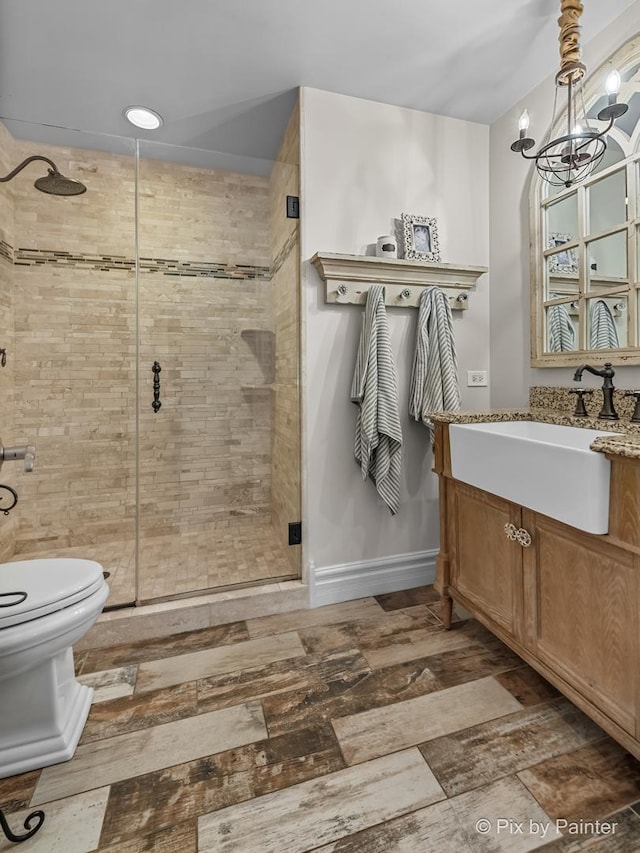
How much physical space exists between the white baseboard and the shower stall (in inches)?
7.1

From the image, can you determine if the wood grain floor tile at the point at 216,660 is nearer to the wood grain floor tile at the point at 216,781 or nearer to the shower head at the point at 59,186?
the wood grain floor tile at the point at 216,781

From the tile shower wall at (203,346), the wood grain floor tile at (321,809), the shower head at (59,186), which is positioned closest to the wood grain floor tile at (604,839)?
the wood grain floor tile at (321,809)

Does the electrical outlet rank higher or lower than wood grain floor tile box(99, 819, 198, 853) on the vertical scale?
higher

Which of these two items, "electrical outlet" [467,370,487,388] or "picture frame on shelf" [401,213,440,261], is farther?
"electrical outlet" [467,370,487,388]

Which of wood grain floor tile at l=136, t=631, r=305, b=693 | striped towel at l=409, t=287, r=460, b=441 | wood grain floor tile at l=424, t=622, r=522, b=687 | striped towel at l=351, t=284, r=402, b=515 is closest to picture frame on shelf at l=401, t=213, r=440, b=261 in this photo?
striped towel at l=409, t=287, r=460, b=441

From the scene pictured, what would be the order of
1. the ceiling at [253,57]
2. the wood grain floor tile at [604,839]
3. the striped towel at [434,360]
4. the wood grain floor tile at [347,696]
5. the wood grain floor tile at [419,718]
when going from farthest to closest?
the striped towel at [434,360] → the ceiling at [253,57] → the wood grain floor tile at [347,696] → the wood grain floor tile at [419,718] → the wood grain floor tile at [604,839]

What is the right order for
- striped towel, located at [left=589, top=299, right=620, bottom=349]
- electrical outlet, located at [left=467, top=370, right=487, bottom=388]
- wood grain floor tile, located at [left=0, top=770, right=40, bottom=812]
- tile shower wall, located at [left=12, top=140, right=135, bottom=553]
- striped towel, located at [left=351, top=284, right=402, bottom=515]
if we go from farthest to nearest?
electrical outlet, located at [left=467, top=370, right=487, bottom=388]
tile shower wall, located at [left=12, top=140, right=135, bottom=553]
striped towel, located at [left=351, top=284, right=402, bottom=515]
striped towel, located at [left=589, top=299, right=620, bottom=349]
wood grain floor tile, located at [left=0, top=770, right=40, bottom=812]

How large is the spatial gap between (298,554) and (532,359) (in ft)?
4.87

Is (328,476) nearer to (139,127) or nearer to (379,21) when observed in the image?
(379,21)

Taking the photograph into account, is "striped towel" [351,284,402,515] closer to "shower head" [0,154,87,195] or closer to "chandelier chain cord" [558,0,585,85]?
"chandelier chain cord" [558,0,585,85]

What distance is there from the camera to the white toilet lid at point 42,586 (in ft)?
3.56

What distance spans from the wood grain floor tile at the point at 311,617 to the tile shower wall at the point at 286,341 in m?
0.22

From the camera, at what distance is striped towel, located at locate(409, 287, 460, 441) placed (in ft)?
6.51

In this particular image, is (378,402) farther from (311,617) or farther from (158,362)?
(158,362)
